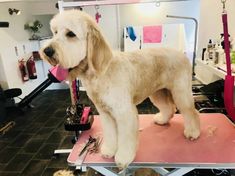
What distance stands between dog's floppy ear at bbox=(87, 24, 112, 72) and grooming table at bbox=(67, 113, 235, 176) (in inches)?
21.7

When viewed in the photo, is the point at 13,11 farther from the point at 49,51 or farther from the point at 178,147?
the point at 178,147

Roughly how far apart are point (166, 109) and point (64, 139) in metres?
1.59

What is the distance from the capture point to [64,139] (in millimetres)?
2732

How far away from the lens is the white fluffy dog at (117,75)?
3.13ft

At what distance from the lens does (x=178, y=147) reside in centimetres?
133

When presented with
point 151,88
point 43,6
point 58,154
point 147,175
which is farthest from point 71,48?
point 43,6

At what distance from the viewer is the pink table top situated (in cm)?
121

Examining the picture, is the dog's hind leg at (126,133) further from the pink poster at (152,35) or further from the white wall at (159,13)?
the white wall at (159,13)

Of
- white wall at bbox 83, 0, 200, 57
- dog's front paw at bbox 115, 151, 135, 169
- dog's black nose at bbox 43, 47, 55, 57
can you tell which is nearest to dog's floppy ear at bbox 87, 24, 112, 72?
dog's black nose at bbox 43, 47, 55, 57

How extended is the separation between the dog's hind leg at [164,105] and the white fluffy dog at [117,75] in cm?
1

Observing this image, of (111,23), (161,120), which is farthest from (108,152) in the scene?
(111,23)

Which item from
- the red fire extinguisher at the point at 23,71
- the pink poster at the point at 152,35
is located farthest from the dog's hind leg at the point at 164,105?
the red fire extinguisher at the point at 23,71

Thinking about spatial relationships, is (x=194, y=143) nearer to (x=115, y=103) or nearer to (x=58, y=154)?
(x=115, y=103)

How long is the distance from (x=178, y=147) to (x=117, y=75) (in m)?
0.58
